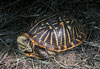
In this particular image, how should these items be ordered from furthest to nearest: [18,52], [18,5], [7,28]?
[18,5] → [7,28] → [18,52]

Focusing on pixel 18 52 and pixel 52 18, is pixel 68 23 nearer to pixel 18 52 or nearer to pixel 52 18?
pixel 52 18

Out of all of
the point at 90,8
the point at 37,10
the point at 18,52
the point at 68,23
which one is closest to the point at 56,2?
the point at 37,10

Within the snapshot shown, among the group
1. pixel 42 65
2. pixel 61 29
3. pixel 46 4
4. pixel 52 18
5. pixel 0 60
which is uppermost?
pixel 46 4

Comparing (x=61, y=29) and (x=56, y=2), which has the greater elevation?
(x=56, y=2)

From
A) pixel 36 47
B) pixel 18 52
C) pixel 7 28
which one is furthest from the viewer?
pixel 7 28
